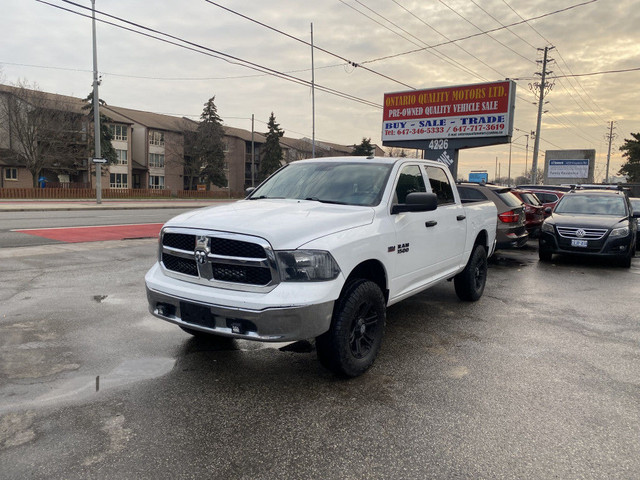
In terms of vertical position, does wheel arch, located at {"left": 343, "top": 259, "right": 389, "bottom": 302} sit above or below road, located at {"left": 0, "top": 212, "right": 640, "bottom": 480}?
above

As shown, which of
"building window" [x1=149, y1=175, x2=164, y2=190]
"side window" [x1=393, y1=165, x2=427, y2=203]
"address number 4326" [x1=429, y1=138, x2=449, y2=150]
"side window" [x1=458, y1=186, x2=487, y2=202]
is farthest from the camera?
"building window" [x1=149, y1=175, x2=164, y2=190]

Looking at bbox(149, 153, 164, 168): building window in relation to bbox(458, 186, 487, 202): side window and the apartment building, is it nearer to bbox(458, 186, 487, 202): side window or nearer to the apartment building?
the apartment building

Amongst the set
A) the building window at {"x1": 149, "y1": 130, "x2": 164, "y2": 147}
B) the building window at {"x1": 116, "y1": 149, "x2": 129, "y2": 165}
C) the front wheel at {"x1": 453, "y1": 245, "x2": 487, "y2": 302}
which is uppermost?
the building window at {"x1": 149, "y1": 130, "x2": 164, "y2": 147}

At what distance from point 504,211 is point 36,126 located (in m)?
43.9

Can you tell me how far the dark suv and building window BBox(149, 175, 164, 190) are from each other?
2281 inches

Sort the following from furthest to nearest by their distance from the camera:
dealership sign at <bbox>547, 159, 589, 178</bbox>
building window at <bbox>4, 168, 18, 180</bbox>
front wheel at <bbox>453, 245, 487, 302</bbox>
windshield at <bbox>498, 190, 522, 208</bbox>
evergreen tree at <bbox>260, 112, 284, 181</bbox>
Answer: evergreen tree at <bbox>260, 112, 284, 181</bbox>
dealership sign at <bbox>547, 159, 589, 178</bbox>
building window at <bbox>4, 168, 18, 180</bbox>
windshield at <bbox>498, 190, 522, 208</bbox>
front wheel at <bbox>453, 245, 487, 302</bbox>

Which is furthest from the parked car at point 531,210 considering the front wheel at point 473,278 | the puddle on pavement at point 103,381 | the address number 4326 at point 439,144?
the puddle on pavement at point 103,381

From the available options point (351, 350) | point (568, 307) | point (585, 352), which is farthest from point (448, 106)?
point (351, 350)

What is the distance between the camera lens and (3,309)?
5.62 metres

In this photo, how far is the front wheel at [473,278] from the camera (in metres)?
6.43

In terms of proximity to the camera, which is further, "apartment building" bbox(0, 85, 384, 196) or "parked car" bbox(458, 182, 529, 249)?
"apartment building" bbox(0, 85, 384, 196)

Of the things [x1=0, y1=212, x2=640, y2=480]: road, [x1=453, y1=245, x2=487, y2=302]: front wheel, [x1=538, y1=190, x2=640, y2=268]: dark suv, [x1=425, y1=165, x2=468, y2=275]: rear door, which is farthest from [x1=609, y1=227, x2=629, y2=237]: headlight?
[x1=425, y1=165, x2=468, y2=275]: rear door

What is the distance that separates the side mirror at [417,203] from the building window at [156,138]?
2419 inches

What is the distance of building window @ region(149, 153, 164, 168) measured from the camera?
60875 mm
